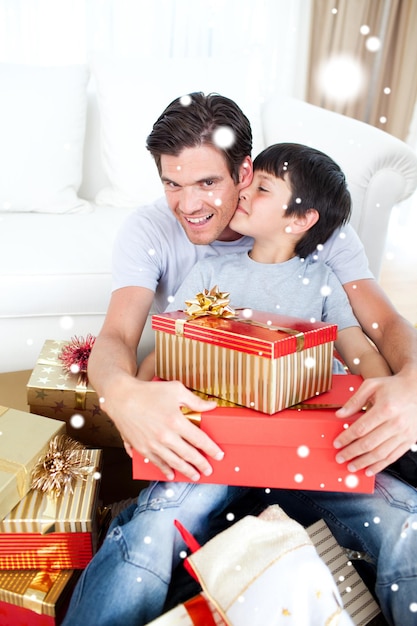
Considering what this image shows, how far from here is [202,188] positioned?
126cm

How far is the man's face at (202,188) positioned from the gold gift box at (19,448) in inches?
19.8

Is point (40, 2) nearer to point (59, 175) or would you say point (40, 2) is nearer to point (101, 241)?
point (59, 175)

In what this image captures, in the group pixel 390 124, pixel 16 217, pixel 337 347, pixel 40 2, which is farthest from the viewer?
pixel 390 124

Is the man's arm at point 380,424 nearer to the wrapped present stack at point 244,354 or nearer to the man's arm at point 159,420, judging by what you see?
the wrapped present stack at point 244,354

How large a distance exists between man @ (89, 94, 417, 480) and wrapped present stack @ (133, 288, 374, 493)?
0.10 ft

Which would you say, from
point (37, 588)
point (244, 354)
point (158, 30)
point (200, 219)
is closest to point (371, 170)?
point (200, 219)

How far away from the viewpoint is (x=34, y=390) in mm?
1336

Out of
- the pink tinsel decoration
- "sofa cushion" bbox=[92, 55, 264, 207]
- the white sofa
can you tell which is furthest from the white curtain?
the pink tinsel decoration

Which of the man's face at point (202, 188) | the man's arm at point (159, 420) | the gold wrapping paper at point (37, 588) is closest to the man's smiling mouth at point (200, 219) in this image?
the man's face at point (202, 188)

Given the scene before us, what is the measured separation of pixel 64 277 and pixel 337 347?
803 millimetres

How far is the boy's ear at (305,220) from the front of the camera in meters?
1.24

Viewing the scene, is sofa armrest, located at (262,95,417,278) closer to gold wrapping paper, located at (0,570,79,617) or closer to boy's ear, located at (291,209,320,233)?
boy's ear, located at (291,209,320,233)

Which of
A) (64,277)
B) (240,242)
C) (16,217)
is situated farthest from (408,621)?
(16,217)

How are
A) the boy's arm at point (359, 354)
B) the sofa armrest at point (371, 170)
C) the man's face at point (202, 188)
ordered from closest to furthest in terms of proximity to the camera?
the boy's arm at point (359, 354)
the man's face at point (202, 188)
the sofa armrest at point (371, 170)
